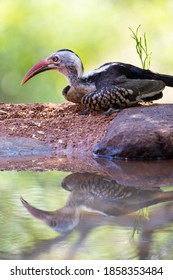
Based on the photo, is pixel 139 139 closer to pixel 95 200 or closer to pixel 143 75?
pixel 143 75

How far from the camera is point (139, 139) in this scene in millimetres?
5246

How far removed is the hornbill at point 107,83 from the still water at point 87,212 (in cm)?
98

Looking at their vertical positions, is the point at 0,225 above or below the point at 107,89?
below

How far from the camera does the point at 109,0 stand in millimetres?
9320

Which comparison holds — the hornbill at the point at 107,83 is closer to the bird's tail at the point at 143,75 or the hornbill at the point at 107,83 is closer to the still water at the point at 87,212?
the bird's tail at the point at 143,75

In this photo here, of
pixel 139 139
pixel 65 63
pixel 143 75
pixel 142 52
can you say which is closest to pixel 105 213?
pixel 139 139

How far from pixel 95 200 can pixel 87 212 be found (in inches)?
10.7

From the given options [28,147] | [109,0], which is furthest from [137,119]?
[109,0]

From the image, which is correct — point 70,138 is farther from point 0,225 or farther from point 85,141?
point 0,225

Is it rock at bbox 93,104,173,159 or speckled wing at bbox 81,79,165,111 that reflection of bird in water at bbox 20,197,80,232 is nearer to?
rock at bbox 93,104,173,159

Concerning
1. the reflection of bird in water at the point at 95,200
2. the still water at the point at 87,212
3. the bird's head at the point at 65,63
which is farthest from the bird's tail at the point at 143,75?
the reflection of bird in water at the point at 95,200

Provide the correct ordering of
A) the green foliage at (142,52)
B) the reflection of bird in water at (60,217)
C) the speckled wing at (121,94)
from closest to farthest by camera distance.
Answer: the reflection of bird in water at (60,217) < the speckled wing at (121,94) < the green foliage at (142,52)

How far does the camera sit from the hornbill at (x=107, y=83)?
5.82 metres
